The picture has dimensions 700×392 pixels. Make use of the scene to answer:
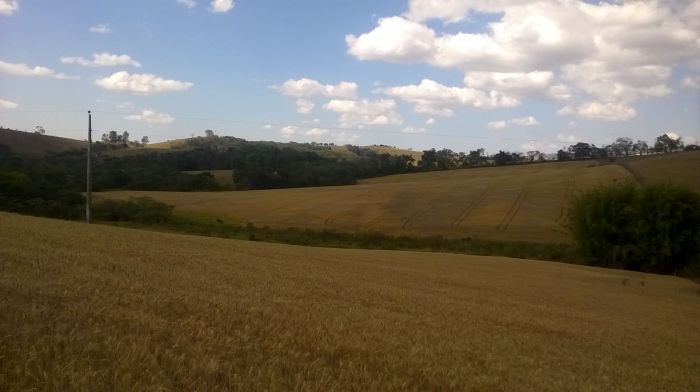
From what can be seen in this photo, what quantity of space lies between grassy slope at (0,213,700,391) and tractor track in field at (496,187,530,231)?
42.7 meters

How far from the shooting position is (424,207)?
6706 centimetres

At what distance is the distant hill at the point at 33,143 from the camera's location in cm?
9684

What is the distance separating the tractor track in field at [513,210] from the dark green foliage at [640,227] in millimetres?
9582

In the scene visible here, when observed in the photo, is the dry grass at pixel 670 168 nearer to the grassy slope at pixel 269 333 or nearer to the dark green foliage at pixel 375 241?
the dark green foliage at pixel 375 241

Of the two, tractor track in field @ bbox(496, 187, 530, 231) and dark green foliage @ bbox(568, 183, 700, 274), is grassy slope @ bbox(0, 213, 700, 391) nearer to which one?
dark green foliage @ bbox(568, 183, 700, 274)

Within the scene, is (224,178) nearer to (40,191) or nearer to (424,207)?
(40,191)

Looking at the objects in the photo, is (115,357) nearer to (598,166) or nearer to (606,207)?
(606,207)

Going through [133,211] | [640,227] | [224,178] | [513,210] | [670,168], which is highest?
[670,168]

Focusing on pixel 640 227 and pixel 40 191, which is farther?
pixel 40 191

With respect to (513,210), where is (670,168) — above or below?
above

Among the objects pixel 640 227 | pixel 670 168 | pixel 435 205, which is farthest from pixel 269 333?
pixel 670 168

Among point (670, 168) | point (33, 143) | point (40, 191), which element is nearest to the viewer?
point (40, 191)

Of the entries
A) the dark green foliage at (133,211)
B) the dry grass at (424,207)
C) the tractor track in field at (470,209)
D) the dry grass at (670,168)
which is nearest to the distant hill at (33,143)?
the dry grass at (424,207)

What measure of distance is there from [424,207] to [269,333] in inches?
2394
